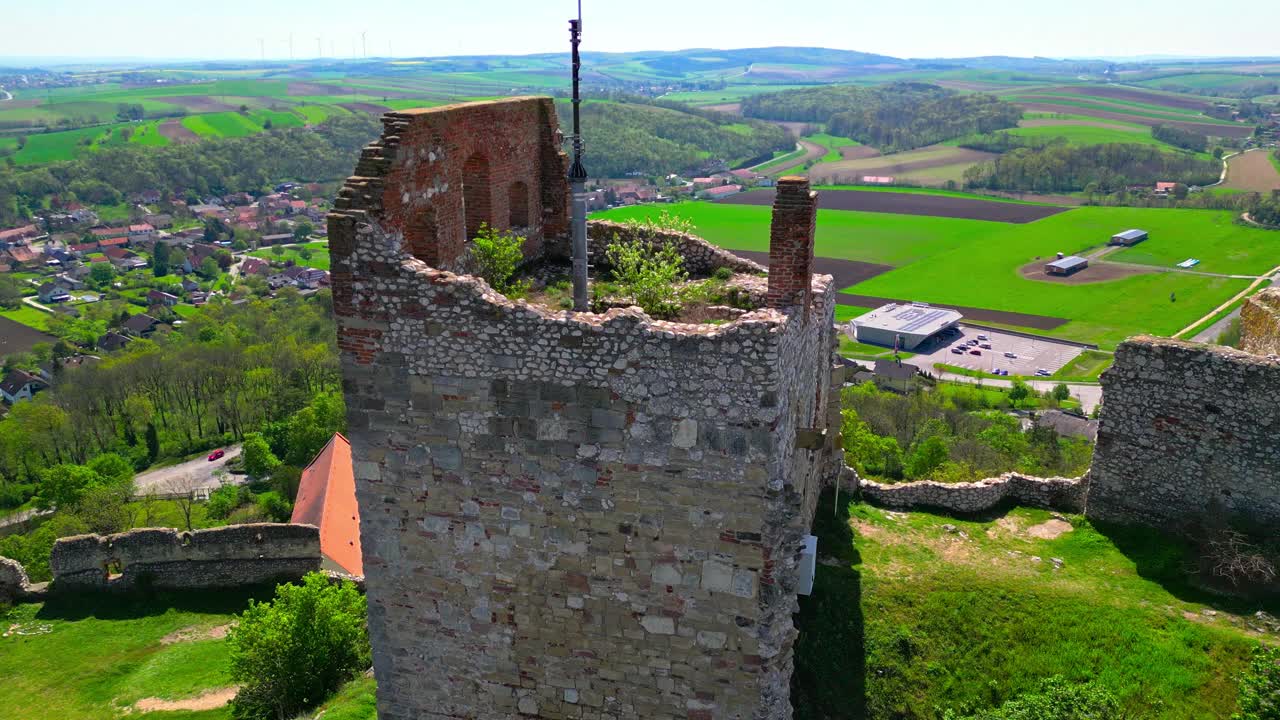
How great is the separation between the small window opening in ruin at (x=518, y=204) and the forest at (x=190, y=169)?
178 m

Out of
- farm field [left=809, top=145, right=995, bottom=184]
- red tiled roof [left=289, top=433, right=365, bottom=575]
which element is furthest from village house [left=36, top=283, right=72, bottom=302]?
farm field [left=809, top=145, right=995, bottom=184]

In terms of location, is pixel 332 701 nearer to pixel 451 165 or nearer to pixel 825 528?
pixel 825 528

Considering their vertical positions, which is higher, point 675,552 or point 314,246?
point 675,552

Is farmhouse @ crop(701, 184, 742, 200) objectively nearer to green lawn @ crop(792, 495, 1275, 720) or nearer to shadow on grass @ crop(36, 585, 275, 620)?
shadow on grass @ crop(36, 585, 275, 620)

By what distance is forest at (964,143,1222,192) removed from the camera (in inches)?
6117

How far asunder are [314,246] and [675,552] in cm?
14736

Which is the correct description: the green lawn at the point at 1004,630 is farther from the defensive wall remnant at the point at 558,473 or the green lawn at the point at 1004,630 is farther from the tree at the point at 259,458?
the tree at the point at 259,458

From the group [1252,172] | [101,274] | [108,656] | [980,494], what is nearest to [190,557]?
[108,656]

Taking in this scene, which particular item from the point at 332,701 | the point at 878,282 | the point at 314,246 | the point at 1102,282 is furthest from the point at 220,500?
the point at 314,246

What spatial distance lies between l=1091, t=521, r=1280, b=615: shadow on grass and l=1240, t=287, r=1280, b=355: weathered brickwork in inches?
169

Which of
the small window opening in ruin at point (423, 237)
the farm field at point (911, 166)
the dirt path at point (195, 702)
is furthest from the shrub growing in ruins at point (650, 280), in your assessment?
the farm field at point (911, 166)

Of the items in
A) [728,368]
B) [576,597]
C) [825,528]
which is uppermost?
[728,368]

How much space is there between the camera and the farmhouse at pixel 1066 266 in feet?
340

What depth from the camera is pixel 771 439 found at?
9758 mm
